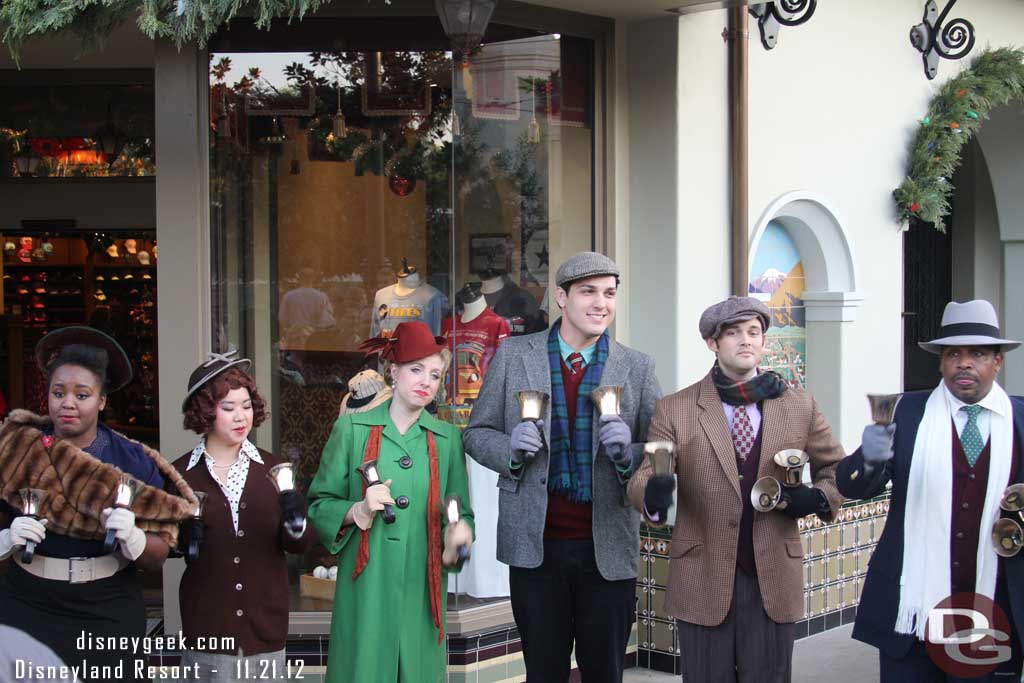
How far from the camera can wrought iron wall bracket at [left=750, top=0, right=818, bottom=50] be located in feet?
20.0

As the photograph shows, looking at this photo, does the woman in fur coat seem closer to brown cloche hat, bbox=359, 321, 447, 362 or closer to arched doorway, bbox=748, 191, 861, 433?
brown cloche hat, bbox=359, 321, 447, 362

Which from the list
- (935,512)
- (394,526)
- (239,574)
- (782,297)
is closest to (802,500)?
(935,512)

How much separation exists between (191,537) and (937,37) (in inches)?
237

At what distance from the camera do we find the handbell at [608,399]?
3.66 meters

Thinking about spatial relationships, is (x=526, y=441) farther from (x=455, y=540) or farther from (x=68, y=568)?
(x=68, y=568)

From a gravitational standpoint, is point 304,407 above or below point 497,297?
below

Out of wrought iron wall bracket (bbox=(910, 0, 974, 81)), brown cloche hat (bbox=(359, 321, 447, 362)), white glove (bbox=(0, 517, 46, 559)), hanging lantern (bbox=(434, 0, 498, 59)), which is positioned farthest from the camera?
wrought iron wall bracket (bbox=(910, 0, 974, 81))

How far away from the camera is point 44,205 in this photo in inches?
359

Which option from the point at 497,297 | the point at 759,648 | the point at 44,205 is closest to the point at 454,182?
the point at 497,297

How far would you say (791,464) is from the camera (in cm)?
358

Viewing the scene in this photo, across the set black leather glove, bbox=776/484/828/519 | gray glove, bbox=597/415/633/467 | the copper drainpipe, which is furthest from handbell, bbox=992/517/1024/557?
the copper drainpipe

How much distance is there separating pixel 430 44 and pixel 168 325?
200cm

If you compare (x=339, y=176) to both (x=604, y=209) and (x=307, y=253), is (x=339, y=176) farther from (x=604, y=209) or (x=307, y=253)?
(x=604, y=209)

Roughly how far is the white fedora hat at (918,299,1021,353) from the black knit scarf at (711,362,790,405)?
0.58m
